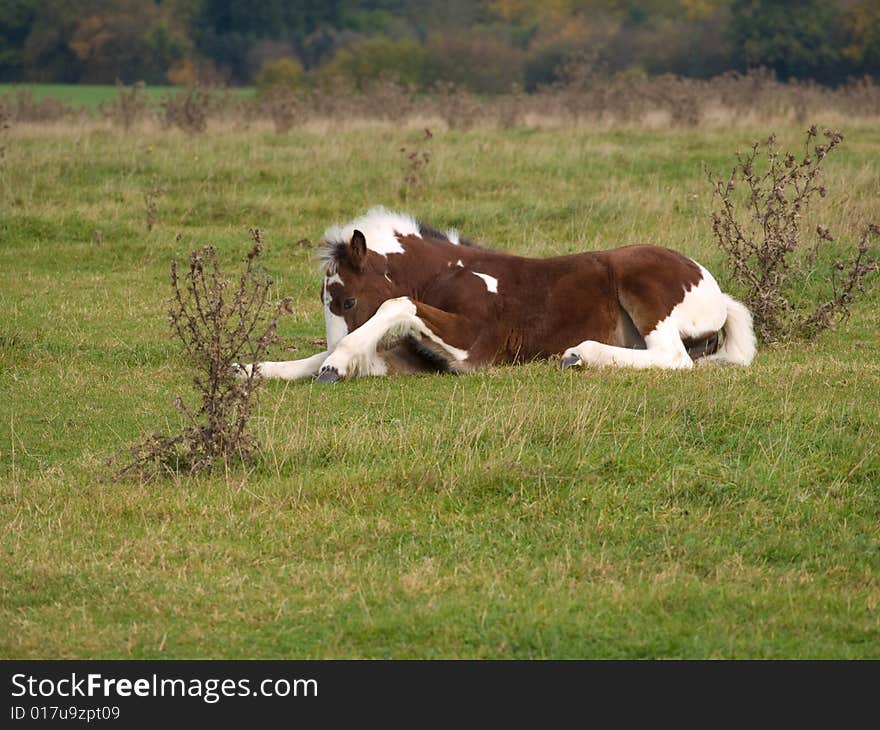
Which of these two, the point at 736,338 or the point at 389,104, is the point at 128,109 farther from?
the point at 736,338

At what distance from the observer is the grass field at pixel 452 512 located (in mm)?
5145

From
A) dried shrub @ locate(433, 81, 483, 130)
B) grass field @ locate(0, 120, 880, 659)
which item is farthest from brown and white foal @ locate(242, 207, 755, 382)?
dried shrub @ locate(433, 81, 483, 130)

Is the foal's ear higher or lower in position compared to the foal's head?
higher

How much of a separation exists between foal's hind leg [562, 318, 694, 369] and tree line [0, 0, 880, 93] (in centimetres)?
3649

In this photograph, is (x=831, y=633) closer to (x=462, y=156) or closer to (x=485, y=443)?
(x=485, y=443)

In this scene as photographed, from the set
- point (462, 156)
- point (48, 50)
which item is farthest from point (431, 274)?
point (48, 50)

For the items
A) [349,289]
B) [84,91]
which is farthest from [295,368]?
[84,91]

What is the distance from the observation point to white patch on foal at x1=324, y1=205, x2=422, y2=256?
9305 millimetres

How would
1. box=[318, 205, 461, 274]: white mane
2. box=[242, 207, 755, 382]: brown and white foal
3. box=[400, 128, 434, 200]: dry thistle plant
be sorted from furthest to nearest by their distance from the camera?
box=[400, 128, 434, 200]: dry thistle plant
box=[318, 205, 461, 274]: white mane
box=[242, 207, 755, 382]: brown and white foal

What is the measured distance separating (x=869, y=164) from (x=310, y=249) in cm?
773

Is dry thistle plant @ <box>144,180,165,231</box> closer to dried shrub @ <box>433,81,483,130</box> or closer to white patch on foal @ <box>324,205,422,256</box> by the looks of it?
white patch on foal @ <box>324,205,422,256</box>

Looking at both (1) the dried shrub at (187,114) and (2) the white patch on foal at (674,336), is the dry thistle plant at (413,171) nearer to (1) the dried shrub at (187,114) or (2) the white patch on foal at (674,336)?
(1) the dried shrub at (187,114)

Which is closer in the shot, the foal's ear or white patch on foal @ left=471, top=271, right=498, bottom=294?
the foal's ear

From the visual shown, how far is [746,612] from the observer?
529 cm
